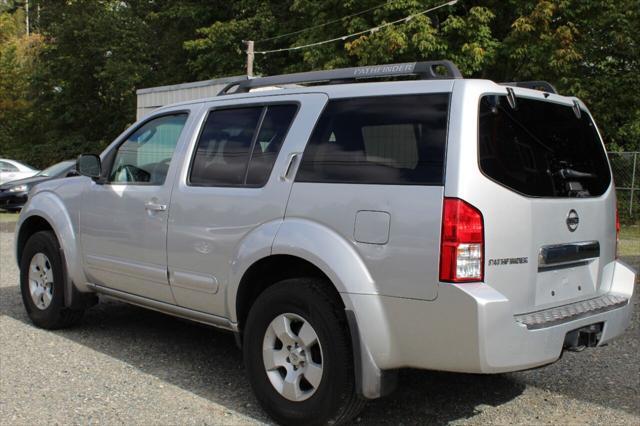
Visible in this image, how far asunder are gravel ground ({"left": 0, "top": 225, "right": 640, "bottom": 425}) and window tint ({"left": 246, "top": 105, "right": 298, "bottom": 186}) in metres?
1.42

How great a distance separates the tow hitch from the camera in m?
3.50

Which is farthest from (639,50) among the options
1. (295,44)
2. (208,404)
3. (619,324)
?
(208,404)

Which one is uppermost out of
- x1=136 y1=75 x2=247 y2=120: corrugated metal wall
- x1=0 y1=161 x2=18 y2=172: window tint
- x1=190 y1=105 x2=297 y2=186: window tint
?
x1=136 y1=75 x2=247 y2=120: corrugated metal wall

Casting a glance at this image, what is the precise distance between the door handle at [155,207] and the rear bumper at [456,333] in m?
1.73

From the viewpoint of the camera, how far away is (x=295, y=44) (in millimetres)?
24750

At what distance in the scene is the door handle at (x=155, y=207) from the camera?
4520 millimetres

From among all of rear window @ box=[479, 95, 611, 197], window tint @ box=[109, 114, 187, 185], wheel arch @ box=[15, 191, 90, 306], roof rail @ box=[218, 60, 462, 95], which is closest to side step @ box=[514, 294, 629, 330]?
rear window @ box=[479, 95, 611, 197]

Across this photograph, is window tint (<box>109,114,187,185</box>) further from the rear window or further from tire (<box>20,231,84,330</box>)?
the rear window

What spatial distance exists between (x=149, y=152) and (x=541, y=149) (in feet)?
9.27

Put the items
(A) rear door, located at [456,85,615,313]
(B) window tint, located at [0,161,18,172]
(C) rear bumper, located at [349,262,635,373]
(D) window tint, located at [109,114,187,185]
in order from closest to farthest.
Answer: (C) rear bumper, located at [349,262,635,373]
(A) rear door, located at [456,85,615,313]
(D) window tint, located at [109,114,187,185]
(B) window tint, located at [0,161,18,172]

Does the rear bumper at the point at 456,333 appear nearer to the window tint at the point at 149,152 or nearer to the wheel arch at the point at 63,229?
the window tint at the point at 149,152

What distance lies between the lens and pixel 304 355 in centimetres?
365

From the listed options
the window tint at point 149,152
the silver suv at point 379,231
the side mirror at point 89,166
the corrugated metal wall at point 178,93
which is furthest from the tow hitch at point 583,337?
the corrugated metal wall at point 178,93

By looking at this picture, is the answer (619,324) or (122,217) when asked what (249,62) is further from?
(619,324)
